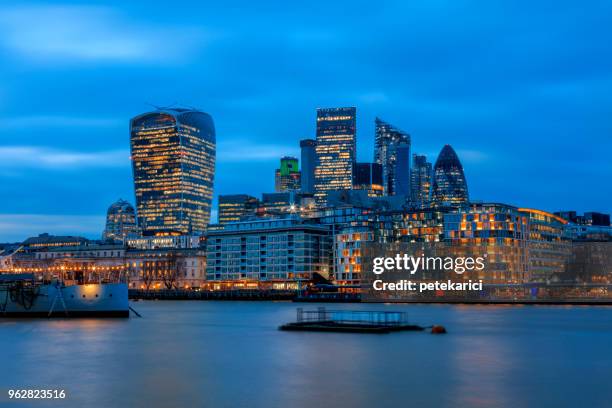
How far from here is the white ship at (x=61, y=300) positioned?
325 ft

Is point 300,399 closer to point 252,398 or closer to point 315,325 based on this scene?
point 252,398

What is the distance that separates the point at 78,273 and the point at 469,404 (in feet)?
281

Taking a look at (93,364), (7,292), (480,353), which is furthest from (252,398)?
(7,292)

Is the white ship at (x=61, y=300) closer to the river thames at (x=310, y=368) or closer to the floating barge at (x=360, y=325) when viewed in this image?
the river thames at (x=310, y=368)

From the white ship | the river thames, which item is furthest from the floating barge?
the white ship

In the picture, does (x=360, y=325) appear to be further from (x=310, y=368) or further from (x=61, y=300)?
(x=61, y=300)

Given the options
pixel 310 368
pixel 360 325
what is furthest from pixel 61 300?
pixel 310 368

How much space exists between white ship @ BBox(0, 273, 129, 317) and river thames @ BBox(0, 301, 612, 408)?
2023 cm

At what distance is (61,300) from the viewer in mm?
99000

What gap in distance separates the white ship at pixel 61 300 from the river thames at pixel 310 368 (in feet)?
66.4

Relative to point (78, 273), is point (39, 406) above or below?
below

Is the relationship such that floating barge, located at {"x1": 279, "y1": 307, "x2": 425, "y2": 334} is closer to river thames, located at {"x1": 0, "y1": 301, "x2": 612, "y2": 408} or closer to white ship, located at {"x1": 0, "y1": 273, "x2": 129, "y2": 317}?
river thames, located at {"x1": 0, "y1": 301, "x2": 612, "y2": 408}

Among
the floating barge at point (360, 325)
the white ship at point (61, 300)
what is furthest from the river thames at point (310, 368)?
the white ship at point (61, 300)

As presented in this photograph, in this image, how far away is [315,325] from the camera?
78062mm
